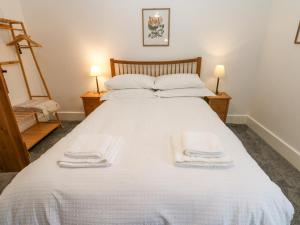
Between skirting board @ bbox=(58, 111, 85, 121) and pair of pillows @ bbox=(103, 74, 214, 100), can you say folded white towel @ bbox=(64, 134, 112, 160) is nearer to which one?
pair of pillows @ bbox=(103, 74, 214, 100)

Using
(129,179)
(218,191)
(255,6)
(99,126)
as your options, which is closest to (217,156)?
(218,191)

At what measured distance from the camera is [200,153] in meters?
1.15

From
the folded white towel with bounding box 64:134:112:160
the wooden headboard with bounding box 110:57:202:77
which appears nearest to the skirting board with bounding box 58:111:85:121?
the wooden headboard with bounding box 110:57:202:77

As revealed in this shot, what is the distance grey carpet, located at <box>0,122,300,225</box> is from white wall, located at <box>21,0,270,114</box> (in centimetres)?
73

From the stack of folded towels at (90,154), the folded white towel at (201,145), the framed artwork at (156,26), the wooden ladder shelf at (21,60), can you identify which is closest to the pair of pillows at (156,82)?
the framed artwork at (156,26)

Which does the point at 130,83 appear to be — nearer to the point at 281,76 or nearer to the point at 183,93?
the point at 183,93

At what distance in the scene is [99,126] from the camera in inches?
66.8

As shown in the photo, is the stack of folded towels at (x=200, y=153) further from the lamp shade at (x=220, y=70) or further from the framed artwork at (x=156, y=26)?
the framed artwork at (x=156, y=26)

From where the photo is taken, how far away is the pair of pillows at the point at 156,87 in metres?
2.60

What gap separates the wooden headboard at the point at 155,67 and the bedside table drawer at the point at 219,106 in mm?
564

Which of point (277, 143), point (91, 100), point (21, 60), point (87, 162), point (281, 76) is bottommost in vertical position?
point (277, 143)

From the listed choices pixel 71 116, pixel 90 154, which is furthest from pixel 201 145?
pixel 71 116

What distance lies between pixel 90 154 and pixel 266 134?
2.62 m

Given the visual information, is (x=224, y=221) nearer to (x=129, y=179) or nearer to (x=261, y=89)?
(x=129, y=179)
